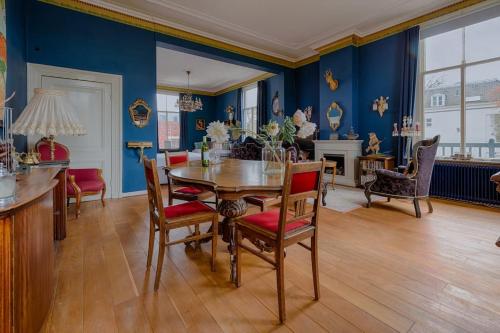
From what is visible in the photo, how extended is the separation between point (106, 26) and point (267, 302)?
4.88 metres

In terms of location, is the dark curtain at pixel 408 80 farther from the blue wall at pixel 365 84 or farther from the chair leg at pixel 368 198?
the chair leg at pixel 368 198

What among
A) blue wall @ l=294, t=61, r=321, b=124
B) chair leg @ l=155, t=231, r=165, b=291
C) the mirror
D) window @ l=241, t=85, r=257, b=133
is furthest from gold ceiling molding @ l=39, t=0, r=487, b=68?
chair leg @ l=155, t=231, r=165, b=291

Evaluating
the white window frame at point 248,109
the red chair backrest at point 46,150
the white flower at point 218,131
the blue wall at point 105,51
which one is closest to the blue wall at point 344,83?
the white window frame at point 248,109

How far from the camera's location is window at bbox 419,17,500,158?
12.8 feet

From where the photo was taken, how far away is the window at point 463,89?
12.8 ft

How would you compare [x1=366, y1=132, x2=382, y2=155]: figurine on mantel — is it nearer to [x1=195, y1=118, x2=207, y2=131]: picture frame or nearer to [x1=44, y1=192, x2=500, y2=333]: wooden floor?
[x1=44, y1=192, x2=500, y2=333]: wooden floor

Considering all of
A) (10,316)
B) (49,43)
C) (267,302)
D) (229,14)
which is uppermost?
(229,14)

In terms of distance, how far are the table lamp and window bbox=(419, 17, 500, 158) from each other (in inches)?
218

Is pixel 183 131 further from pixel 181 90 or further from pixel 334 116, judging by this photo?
pixel 334 116

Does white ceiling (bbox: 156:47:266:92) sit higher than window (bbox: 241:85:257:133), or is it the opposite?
white ceiling (bbox: 156:47:266:92)

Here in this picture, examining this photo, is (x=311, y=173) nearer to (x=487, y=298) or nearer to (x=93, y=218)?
(x=487, y=298)

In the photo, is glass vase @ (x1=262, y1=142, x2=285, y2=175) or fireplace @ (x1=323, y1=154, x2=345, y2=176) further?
fireplace @ (x1=323, y1=154, x2=345, y2=176)

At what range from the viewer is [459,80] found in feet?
13.9

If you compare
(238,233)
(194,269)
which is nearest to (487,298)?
(238,233)
